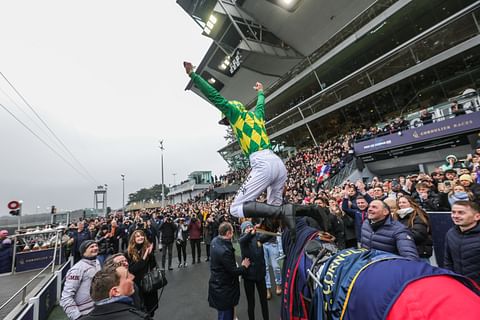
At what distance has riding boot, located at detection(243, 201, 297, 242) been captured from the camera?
167cm

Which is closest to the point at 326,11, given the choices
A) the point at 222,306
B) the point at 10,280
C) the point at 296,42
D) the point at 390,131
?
the point at 296,42

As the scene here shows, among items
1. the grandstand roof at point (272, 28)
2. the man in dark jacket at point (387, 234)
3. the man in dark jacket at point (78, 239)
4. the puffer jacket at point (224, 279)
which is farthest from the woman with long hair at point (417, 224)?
the grandstand roof at point (272, 28)

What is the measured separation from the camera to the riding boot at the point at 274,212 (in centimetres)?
167

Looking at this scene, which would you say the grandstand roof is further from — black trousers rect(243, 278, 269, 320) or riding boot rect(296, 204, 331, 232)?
riding boot rect(296, 204, 331, 232)

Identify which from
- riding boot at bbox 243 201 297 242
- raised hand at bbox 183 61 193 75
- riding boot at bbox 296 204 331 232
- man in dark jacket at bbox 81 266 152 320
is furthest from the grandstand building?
man in dark jacket at bbox 81 266 152 320

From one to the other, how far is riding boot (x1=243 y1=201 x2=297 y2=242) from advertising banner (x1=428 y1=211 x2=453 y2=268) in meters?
3.67

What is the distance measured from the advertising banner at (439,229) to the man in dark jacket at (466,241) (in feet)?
5.02

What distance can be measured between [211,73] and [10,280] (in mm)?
27643

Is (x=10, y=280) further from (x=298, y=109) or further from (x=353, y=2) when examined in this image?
(x=353, y=2)

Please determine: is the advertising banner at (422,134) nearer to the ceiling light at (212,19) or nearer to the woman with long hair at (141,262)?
the woman with long hair at (141,262)

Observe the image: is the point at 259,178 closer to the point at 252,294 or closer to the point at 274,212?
the point at 274,212

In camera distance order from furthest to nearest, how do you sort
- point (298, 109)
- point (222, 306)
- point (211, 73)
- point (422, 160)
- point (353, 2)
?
point (211, 73) → point (298, 109) → point (353, 2) → point (422, 160) → point (222, 306)

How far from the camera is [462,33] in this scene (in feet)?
39.8

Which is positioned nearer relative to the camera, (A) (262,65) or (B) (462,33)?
(B) (462,33)
